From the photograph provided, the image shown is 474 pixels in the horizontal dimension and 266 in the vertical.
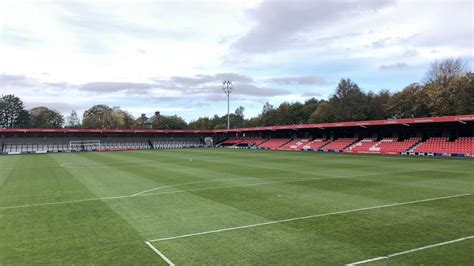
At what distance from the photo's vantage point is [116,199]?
13758mm

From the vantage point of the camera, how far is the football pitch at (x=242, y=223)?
23.1ft

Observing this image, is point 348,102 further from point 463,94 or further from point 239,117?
point 239,117

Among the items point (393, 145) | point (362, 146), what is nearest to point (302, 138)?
point (362, 146)

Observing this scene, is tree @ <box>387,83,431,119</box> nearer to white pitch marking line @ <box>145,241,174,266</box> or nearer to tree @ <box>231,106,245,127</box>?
white pitch marking line @ <box>145,241,174,266</box>

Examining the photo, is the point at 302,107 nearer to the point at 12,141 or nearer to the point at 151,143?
the point at 151,143

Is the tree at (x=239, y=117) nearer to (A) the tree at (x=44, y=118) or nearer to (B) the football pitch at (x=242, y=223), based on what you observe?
(A) the tree at (x=44, y=118)

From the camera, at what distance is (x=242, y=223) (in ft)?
31.6

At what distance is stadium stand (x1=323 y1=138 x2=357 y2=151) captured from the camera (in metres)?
48.5

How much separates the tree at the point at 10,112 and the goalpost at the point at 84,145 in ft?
198

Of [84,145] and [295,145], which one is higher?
[295,145]

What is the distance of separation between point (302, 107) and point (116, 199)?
Answer: 94086 mm

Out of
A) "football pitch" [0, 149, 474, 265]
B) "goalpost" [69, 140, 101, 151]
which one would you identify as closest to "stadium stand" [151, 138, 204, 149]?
"goalpost" [69, 140, 101, 151]

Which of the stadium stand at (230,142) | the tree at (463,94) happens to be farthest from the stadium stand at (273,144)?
the tree at (463,94)

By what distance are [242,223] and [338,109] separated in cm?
7605
